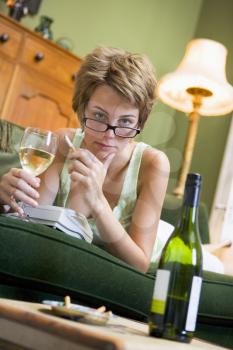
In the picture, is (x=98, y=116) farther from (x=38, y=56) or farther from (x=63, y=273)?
(x=38, y=56)

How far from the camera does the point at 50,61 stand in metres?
3.04

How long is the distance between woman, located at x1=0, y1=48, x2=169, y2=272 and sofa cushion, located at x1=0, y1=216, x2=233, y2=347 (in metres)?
0.09

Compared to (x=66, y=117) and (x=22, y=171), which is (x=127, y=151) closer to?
(x=22, y=171)

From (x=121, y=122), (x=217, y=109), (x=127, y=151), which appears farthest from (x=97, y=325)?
(x=217, y=109)

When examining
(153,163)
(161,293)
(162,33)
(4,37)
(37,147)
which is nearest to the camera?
(161,293)

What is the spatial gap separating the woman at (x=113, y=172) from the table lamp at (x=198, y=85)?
1398mm

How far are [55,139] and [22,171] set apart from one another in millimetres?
114

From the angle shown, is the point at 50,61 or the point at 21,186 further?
the point at 50,61

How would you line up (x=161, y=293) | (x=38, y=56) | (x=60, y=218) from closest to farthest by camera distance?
(x=161, y=293) < (x=60, y=218) < (x=38, y=56)

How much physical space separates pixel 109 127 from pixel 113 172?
0.29 m

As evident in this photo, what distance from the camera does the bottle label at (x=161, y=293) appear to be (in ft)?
2.36

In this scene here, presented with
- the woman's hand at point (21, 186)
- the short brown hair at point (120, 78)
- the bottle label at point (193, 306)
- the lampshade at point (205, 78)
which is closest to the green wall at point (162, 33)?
the lampshade at point (205, 78)

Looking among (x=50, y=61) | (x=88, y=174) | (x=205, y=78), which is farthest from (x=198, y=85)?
(x=88, y=174)

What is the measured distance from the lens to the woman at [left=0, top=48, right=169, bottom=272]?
1.23m
